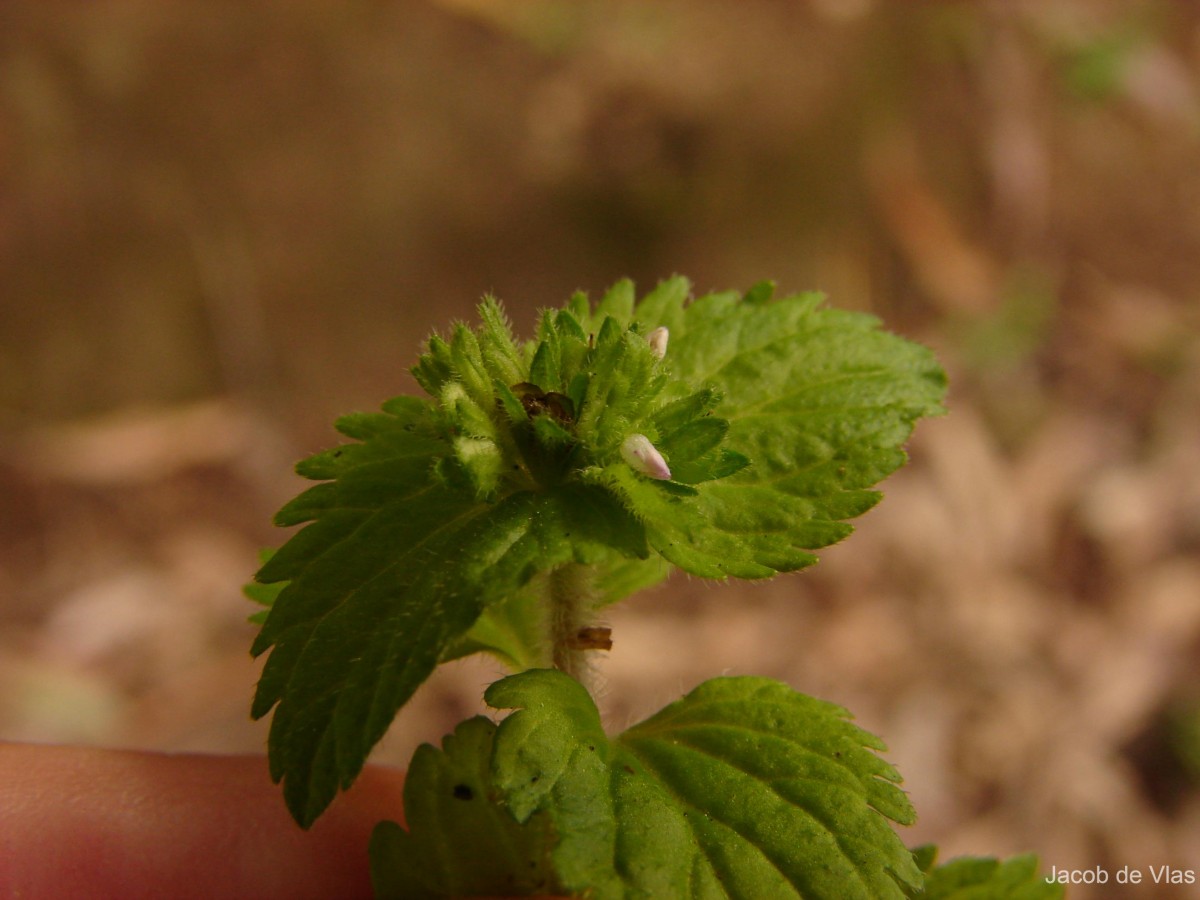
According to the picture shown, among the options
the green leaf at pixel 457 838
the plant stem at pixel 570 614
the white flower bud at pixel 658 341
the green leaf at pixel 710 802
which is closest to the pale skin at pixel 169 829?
the green leaf at pixel 457 838

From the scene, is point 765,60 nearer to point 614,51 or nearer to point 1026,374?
point 614,51

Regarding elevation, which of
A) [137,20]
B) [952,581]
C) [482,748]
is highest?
[137,20]

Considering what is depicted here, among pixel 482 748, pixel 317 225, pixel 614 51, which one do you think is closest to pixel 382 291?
pixel 317 225

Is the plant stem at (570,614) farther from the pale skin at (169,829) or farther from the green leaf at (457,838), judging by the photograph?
the pale skin at (169,829)

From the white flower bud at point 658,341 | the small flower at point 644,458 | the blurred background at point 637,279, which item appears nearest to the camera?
the small flower at point 644,458

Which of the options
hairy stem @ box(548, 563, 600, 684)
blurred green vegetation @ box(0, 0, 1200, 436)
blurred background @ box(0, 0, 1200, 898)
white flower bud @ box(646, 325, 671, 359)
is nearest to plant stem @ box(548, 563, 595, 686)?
hairy stem @ box(548, 563, 600, 684)

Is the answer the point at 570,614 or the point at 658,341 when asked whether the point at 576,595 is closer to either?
the point at 570,614

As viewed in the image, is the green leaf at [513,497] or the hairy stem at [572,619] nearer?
the green leaf at [513,497]
